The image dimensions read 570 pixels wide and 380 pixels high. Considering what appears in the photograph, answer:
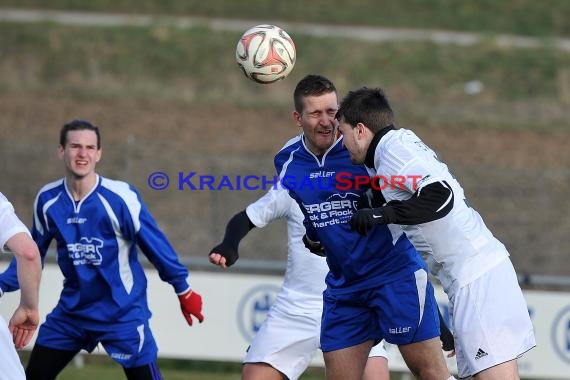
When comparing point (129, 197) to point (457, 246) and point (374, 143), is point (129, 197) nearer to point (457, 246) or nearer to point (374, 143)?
point (374, 143)

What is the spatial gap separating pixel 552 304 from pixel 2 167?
8.31m

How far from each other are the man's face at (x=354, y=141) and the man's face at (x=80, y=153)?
6.60 feet

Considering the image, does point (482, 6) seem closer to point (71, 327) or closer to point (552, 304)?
point (552, 304)

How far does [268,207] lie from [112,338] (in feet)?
4.51

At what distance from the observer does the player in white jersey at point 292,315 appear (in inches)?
288

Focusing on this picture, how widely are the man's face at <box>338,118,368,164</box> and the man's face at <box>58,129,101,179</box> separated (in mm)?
2013

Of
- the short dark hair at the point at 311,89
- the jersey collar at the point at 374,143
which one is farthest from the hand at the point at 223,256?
the jersey collar at the point at 374,143

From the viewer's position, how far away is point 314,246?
677 centimetres

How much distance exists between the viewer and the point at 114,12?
27.0m

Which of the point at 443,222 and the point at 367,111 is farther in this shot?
the point at 367,111

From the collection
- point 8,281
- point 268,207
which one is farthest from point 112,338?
point 268,207

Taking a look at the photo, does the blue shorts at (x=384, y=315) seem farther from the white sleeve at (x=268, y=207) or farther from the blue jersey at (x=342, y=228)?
the white sleeve at (x=268, y=207)

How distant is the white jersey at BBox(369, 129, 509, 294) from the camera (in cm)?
585

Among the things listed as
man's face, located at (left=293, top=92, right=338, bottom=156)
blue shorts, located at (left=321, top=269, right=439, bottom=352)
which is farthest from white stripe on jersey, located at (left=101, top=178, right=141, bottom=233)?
blue shorts, located at (left=321, top=269, right=439, bottom=352)
